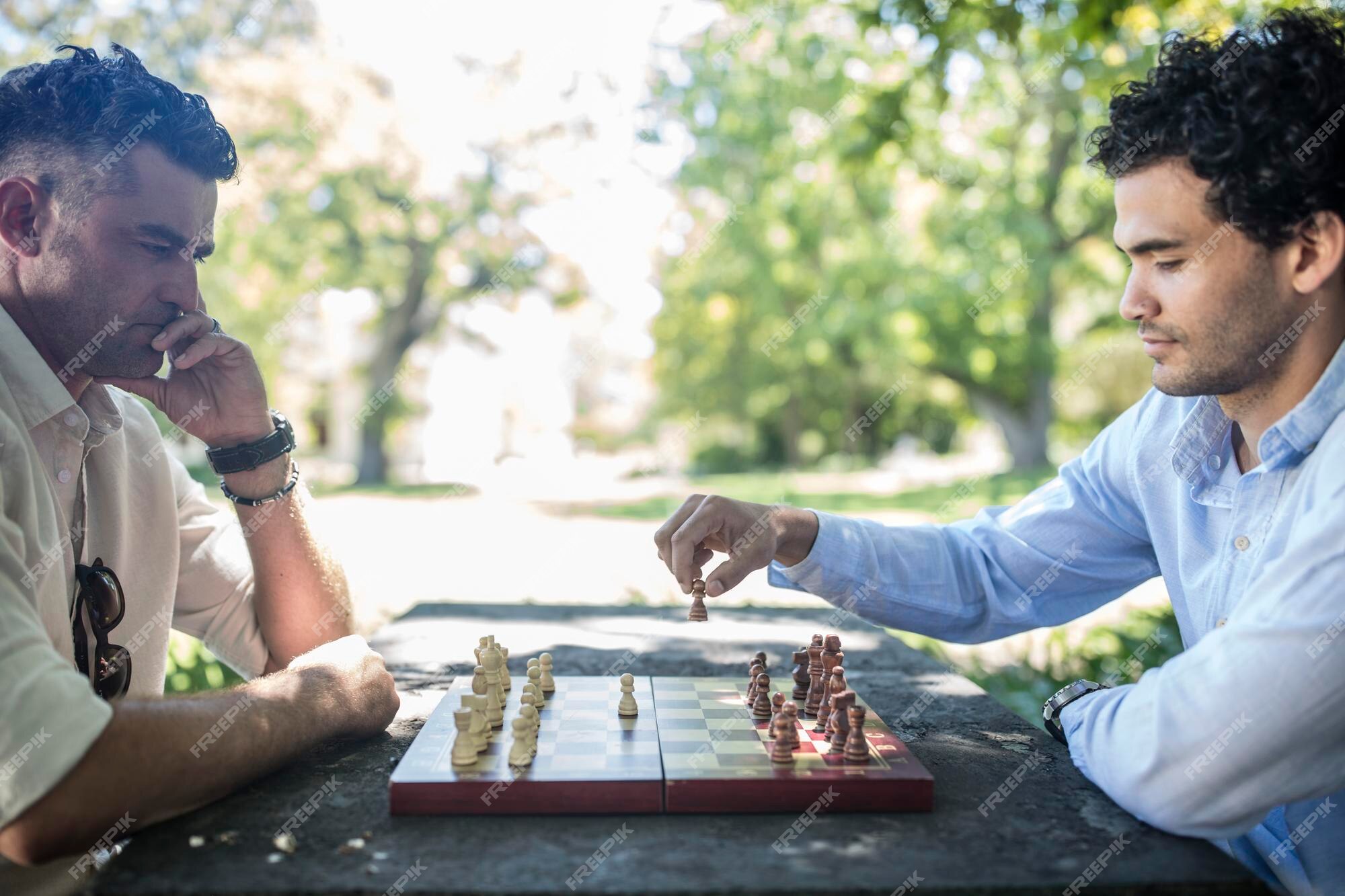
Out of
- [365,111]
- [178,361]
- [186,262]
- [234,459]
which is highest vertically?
[365,111]

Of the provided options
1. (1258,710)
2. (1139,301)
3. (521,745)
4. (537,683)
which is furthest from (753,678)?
(1139,301)

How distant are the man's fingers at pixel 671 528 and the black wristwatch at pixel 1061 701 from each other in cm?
80

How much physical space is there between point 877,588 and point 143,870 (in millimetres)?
1590

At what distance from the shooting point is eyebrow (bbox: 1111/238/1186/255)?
1854 millimetres

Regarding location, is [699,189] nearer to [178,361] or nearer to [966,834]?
[178,361]

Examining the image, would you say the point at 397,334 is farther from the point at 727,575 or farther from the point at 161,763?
the point at 161,763

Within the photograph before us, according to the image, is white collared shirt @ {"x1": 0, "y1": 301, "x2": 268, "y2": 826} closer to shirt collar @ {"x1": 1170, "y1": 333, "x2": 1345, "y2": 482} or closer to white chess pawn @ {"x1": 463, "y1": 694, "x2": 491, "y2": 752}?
white chess pawn @ {"x1": 463, "y1": 694, "x2": 491, "y2": 752}

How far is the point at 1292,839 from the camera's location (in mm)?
1840

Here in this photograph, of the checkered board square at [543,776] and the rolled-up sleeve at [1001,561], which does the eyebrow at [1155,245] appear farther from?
the checkered board square at [543,776]

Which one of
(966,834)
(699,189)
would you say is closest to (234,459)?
(966,834)

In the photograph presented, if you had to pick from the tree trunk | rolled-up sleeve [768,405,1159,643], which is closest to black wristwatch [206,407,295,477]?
rolled-up sleeve [768,405,1159,643]

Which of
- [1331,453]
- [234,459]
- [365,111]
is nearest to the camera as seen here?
[1331,453]

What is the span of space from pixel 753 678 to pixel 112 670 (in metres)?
1.37

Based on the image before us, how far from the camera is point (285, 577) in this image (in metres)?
2.48
